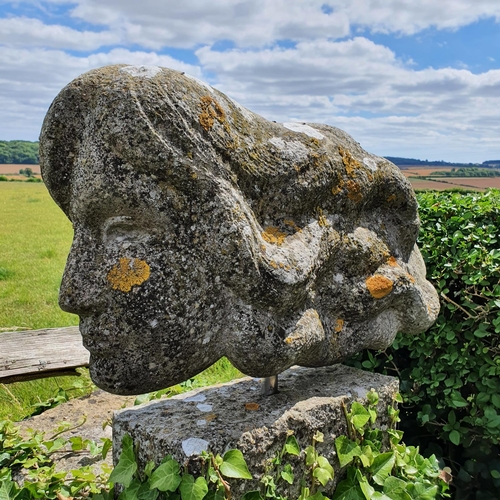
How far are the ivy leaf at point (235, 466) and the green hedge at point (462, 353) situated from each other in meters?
1.85

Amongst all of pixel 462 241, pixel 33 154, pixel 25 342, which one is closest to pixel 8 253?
pixel 25 342

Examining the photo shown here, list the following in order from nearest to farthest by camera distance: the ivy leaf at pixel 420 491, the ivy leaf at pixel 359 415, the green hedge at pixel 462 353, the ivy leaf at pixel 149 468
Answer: the ivy leaf at pixel 149 468, the ivy leaf at pixel 359 415, the ivy leaf at pixel 420 491, the green hedge at pixel 462 353

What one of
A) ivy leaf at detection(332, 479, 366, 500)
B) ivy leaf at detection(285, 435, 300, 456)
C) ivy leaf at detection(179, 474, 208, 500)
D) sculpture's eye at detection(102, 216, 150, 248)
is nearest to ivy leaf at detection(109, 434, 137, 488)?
ivy leaf at detection(179, 474, 208, 500)

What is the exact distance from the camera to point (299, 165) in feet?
7.96

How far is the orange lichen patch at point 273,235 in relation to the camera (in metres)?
2.34

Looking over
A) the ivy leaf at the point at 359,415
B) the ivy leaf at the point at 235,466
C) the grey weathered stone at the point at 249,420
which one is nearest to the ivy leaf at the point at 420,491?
the grey weathered stone at the point at 249,420

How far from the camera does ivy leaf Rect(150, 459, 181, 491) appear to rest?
7.00 ft

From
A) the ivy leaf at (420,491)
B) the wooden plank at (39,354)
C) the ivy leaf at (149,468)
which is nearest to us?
the ivy leaf at (149,468)

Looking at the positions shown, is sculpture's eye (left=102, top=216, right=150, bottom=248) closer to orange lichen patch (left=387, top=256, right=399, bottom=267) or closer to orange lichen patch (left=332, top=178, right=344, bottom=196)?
orange lichen patch (left=332, top=178, right=344, bottom=196)

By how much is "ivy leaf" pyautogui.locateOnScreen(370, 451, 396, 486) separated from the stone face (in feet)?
2.61

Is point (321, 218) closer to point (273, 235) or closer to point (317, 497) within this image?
point (273, 235)

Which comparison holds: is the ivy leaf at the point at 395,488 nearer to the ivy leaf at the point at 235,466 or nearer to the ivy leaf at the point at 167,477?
the ivy leaf at the point at 235,466

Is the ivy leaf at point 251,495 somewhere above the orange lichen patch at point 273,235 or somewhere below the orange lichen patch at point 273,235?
below

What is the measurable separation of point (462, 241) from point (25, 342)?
12.1 feet
